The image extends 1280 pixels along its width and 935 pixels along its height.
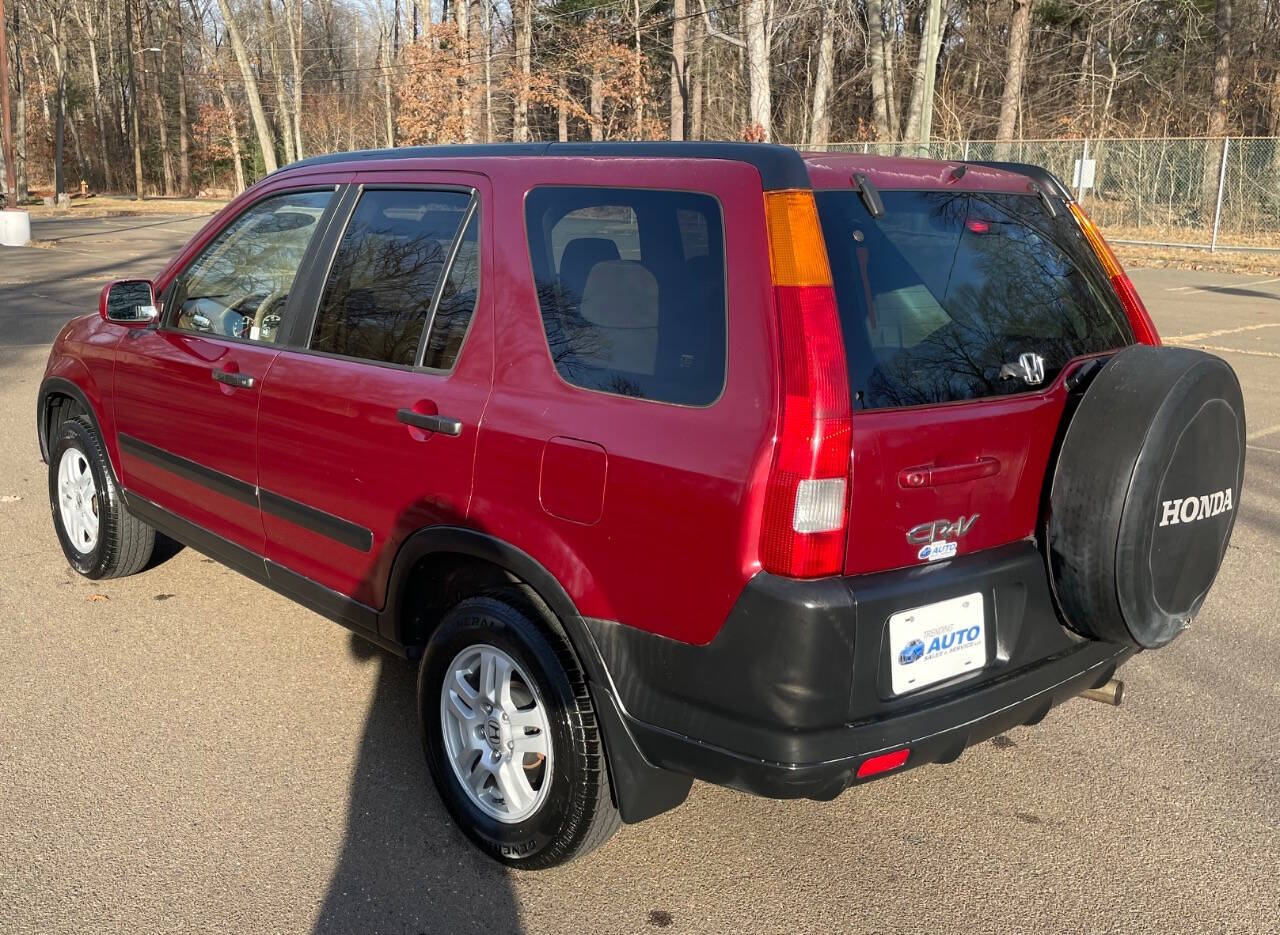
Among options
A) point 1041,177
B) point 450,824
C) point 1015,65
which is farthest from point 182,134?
point 1041,177

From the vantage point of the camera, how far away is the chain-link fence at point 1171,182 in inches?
996

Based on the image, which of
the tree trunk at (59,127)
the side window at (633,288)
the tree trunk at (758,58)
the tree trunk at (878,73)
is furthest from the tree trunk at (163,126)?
the side window at (633,288)

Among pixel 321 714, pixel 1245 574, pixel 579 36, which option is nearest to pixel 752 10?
pixel 579 36

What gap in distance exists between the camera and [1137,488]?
105 inches

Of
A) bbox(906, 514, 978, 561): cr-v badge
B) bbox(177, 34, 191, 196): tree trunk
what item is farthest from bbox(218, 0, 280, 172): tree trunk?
bbox(906, 514, 978, 561): cr-v badge

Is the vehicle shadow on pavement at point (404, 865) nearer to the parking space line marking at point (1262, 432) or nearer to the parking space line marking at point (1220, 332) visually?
the parking space line marking at point (1262, 432)

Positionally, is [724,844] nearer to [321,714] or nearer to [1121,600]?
[1121,600]

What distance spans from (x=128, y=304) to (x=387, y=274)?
5.18ft

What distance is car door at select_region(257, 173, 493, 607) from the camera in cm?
312

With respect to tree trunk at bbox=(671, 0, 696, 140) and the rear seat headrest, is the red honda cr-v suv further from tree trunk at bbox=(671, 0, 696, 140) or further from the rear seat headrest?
tree trunk at bbox=(671, 0, 696, 140)

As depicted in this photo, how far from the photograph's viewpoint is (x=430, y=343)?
10.6 feet

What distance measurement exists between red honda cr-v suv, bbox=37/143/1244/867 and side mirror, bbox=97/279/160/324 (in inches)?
49.2

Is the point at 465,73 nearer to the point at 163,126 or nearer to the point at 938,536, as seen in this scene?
the point at 163,126

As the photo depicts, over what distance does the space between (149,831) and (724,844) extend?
164 centimetres
